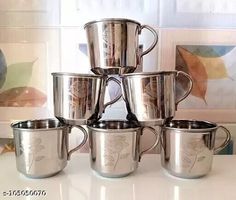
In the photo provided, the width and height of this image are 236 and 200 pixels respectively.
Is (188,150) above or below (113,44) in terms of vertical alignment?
below

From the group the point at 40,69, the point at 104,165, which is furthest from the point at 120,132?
the point at 40,69

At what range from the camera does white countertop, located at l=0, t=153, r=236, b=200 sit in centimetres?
47

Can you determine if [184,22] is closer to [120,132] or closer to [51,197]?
[120,132]

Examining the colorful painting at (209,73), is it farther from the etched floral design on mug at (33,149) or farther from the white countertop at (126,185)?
the etched floral design on mug at (33,149)

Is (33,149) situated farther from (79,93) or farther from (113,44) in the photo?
(113,44)

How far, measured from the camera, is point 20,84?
0.73 metres

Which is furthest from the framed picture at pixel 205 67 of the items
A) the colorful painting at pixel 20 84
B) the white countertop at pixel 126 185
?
the colorful painting at pixel 20 84

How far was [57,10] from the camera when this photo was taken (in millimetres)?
710

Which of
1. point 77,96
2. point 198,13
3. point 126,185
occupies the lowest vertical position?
point 126,185

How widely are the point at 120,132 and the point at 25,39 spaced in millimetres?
358

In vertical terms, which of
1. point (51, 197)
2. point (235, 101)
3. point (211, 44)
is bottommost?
point (51, 197)

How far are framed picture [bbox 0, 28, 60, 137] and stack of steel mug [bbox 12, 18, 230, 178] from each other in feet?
0.64

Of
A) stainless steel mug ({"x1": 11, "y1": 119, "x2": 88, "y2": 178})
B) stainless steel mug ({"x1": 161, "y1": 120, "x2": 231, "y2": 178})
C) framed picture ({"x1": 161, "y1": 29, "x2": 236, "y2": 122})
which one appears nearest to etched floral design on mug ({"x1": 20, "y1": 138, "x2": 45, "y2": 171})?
stainless steel mug ({"x1": 11, "y1": 119, "x2": 88, "y2": 178})

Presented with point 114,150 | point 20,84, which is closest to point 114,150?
point 114,150
